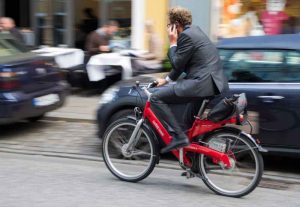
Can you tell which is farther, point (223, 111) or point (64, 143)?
point (64, 143)

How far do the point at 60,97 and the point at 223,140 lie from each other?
3883mm

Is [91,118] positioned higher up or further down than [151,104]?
further down

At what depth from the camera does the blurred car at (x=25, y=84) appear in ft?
25.5

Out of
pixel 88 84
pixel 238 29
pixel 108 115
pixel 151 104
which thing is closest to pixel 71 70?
pixel 88 84

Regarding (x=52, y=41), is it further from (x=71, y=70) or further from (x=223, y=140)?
(x=223, y=140)

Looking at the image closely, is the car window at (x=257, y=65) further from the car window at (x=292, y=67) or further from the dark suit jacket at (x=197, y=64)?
the dark suit jacket at (x=197, y=64)

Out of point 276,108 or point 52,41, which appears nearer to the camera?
point 276,108

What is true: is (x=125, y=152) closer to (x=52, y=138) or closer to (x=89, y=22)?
(x=52, y=138)

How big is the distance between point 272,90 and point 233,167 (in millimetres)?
1164

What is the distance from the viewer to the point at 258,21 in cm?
1173

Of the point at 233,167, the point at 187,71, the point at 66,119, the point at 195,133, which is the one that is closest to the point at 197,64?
the point at 187,71

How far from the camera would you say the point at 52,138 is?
26.8ft

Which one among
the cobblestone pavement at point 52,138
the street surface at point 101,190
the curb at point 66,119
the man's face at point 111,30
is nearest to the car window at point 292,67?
the street surface at point 101,190

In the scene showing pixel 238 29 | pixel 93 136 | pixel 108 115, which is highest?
pixel 238 29
